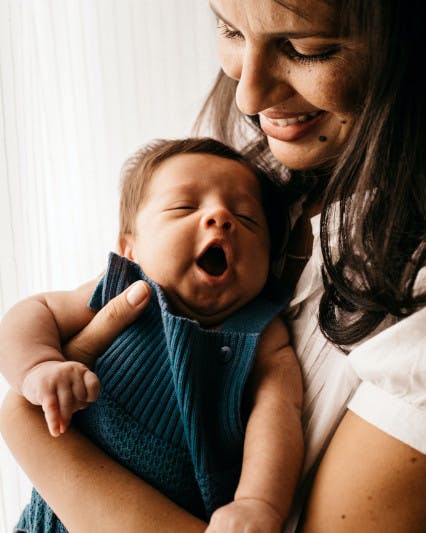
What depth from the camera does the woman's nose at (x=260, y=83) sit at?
3.04ft

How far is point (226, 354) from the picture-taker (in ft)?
3.51

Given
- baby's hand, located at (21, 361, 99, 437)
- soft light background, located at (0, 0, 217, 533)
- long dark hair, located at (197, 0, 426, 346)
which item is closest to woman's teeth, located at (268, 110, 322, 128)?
long dark hair, located at (197, 0, 426, 346)

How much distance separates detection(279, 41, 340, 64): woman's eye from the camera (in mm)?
882

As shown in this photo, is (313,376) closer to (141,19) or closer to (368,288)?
(368,288)

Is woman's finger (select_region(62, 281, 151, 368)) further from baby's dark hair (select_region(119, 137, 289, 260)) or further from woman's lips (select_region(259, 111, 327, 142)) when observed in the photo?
woman's lips (select_region(259, 111, 327, 142))

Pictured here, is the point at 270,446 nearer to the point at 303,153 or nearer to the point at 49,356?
the point at 49,356

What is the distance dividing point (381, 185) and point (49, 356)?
0.57m

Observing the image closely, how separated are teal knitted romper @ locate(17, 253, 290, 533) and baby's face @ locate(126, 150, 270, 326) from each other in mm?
68

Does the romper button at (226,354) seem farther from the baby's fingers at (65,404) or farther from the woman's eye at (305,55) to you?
the woman's eye at (305,55)

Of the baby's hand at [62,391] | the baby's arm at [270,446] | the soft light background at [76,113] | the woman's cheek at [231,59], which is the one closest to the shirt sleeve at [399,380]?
the baby's arm at [270,446]

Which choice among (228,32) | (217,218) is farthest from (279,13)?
(217,218)

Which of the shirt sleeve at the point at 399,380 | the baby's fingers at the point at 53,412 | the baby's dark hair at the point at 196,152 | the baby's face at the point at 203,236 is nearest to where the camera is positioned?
the shirt sleeve at the point at 399,380

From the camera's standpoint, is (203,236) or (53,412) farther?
(203,236)

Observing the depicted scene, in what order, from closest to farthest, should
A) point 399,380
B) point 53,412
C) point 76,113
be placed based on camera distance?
point 399,380
point 53,412
point 76,113
